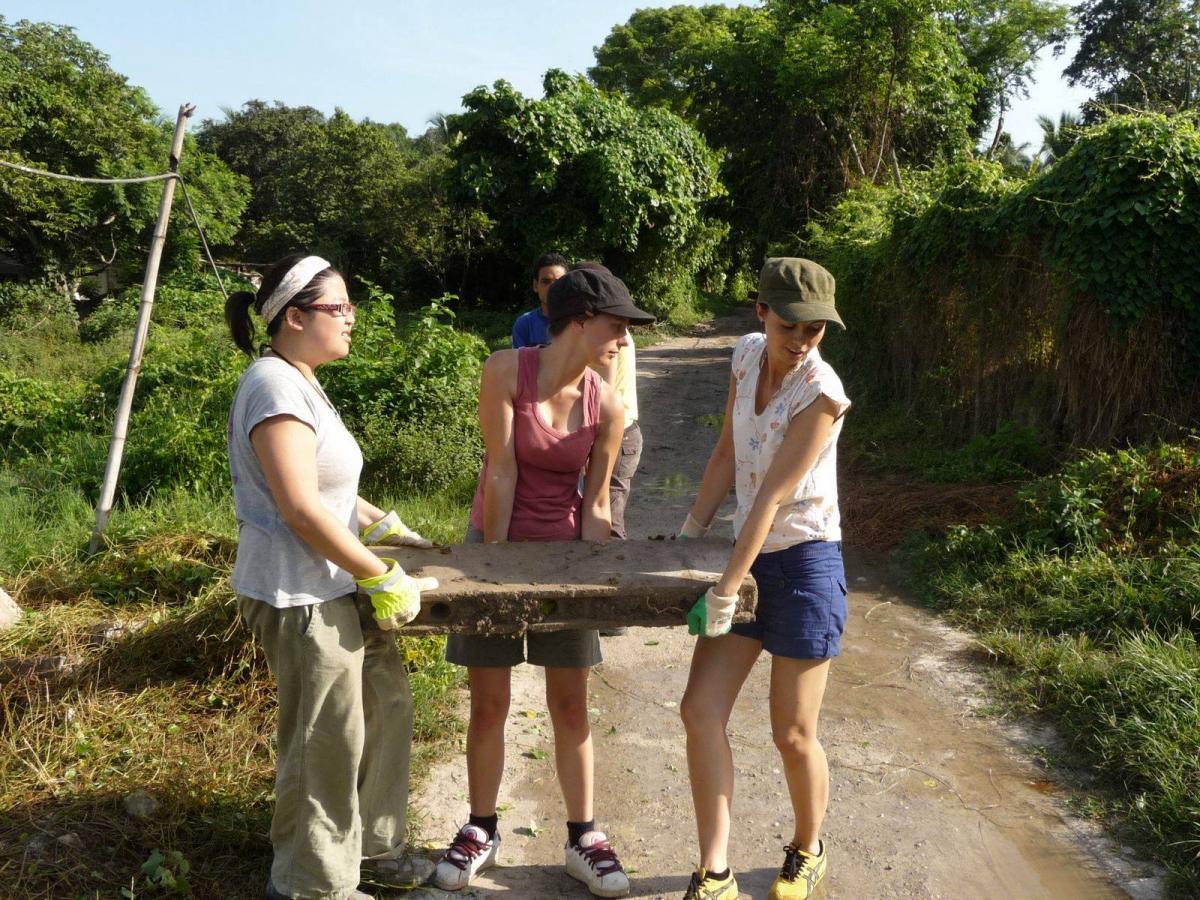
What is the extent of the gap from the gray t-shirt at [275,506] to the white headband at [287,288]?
13 centimetres

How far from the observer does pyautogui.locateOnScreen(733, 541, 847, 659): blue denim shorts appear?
8.53 ft

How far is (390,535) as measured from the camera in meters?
2.91

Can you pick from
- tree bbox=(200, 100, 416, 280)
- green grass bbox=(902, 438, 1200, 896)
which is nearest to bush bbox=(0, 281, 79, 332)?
tree bbox=(200, 100, 416, 280)

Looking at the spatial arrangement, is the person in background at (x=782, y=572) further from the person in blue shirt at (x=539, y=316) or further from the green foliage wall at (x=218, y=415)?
the green foliage wall at (x=218, y=415)

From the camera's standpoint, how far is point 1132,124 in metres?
6.82

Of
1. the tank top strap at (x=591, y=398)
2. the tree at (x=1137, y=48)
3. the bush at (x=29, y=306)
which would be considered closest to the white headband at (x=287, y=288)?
the tank top strap at (x=591, y=398)

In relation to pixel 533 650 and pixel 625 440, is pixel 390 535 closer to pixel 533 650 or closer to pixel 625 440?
pixel 533 650

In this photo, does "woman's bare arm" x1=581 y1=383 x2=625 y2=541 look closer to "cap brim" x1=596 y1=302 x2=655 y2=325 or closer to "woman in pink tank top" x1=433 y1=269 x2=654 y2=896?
"woman in pink tank top" x1=433 y1=269 x2=654 y2=896

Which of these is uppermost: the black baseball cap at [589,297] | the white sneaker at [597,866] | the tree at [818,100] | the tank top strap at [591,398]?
the tree at [818,100]

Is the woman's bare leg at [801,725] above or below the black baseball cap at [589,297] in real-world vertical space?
below

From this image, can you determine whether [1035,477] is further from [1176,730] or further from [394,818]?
[394,818]

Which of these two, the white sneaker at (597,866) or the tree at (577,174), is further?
the tree at (577,174)

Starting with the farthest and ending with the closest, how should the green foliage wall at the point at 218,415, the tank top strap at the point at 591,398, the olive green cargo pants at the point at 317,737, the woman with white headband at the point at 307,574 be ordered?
the green foliage wall at the point at 218,415 → the tank top strap at the point at 591,398 → the olive green cargo pants at the point at 317,737 → the woman with white headband at the point at 307,574

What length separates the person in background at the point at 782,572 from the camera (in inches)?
98.7
